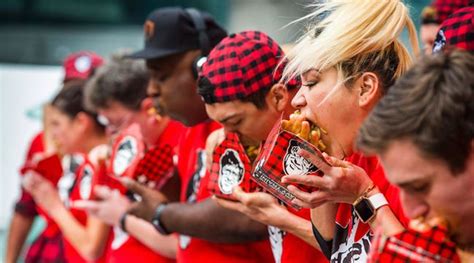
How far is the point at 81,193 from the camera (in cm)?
457

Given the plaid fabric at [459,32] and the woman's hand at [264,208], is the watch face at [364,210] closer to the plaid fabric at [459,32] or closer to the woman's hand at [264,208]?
the plaid fabric at [459,32]

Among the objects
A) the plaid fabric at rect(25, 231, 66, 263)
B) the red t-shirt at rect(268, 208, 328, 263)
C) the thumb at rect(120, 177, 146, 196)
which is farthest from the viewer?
the plaid fabric at rect(25, 231, 66, 263)

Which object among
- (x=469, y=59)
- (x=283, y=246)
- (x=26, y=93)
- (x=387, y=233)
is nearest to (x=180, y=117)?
(x=283, y=246)

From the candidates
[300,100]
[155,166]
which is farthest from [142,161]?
[300,100]

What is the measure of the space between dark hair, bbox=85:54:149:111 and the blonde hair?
6.05ft

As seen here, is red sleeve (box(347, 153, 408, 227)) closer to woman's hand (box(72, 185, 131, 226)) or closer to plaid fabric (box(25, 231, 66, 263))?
woman's hand (box(72, 185, 131, 226))

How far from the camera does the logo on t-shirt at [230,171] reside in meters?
3.05

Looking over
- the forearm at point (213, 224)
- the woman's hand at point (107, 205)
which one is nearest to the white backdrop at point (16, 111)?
the woman's hand at point (107, 205)

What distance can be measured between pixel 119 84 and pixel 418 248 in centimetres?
264

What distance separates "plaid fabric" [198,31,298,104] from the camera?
305 centimetres

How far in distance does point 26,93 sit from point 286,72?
4.60 metres

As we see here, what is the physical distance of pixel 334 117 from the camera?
2500 mm

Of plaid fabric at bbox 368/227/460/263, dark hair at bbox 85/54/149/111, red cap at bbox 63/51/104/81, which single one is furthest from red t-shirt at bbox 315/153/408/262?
red cap at bbox 63/51/104/81

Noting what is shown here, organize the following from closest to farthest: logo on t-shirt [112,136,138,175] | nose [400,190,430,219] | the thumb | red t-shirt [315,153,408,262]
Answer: nose [400,190,430,219] < red t-shirt [315,153,408,262] < the thumb < logo on t-shirt [112,136,138,175]
